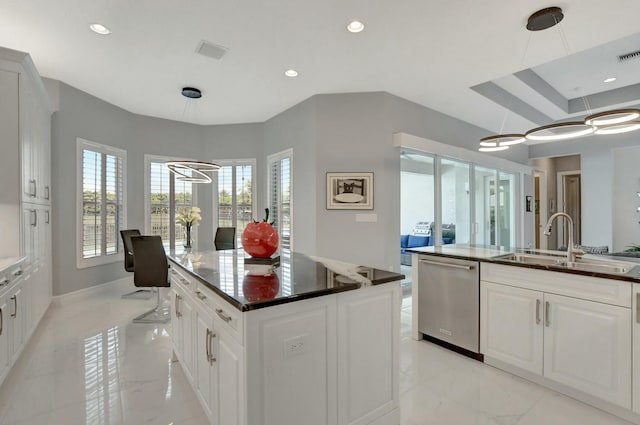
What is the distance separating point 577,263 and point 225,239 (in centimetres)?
480

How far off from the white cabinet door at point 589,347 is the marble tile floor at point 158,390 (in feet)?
0.53

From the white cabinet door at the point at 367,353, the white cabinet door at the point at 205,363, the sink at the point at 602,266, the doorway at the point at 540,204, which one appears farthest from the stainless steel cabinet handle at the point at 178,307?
the doorway at the point at 540,204

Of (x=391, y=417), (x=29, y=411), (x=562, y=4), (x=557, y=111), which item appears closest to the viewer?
(x=391, y=417)

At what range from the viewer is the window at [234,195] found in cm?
634

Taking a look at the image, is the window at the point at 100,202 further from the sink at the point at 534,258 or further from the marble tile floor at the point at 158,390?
the sink at the point at 534,258

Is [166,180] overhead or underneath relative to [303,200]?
overhead

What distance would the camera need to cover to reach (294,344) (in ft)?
4.83

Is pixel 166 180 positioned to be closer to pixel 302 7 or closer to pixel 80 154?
pixel 80 154

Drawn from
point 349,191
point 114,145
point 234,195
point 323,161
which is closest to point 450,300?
point 349,191

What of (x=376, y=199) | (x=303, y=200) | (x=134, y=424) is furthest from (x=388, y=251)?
(x=134, y=424)

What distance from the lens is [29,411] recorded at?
2.04 meters

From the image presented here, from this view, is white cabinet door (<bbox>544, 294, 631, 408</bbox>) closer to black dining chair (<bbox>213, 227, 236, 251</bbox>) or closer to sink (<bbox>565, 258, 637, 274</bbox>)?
sink (<bbox>565, 258, 637, 274</bbox>)

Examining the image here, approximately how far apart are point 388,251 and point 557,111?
14.1 ft

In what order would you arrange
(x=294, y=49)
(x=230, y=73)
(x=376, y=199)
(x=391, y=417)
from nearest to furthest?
1. (x=391, y=417)
2. (x=294, y=49)
3. (x=230, y=73)
4. (x=376, y=199)
